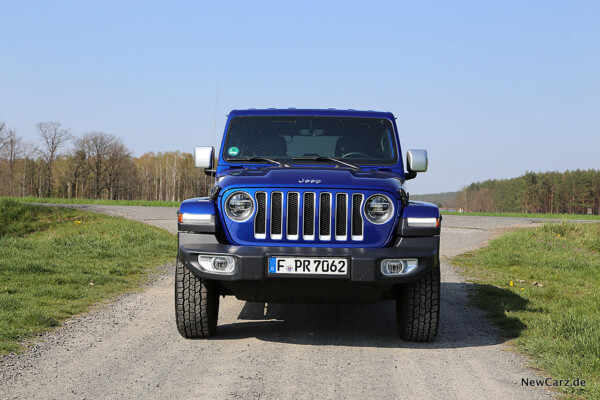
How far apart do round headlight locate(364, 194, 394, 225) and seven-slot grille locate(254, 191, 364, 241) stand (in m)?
0.08

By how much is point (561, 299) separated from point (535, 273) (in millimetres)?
3043

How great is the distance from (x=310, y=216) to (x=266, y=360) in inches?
48.6

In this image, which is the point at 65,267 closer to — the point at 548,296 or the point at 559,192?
the point at 548,296

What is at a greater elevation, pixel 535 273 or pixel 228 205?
pixel 228 205

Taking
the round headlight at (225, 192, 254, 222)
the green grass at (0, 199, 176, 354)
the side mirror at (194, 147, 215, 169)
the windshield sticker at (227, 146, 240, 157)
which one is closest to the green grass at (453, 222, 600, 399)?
the round headlight at (225, 192, 254, 222)

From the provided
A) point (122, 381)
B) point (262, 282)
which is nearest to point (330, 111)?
point (262, 282)

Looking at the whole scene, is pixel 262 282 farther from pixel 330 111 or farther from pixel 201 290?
pixel 330 111

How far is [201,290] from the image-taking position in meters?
5.02

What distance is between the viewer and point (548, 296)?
7895 mm

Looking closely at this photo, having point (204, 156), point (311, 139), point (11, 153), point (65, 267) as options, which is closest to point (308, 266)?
point (311, 139)

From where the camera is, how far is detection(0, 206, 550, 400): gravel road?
145 inches

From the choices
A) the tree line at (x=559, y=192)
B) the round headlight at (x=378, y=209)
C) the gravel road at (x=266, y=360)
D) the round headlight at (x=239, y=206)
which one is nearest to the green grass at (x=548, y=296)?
the gravel road at (x=266, y=360)

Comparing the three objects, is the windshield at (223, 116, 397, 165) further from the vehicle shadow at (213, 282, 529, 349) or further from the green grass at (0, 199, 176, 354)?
the green grass at (0, 199, 176, 354)

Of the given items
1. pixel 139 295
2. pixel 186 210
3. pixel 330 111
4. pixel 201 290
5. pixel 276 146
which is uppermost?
pixel 330 111
